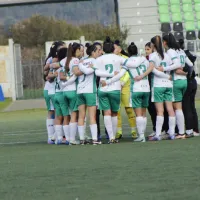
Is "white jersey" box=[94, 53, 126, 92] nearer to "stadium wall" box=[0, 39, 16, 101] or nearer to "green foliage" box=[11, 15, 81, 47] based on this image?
"stadium wall" box=[0, 39, 16, 101]

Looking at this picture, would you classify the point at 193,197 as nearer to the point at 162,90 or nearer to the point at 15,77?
the point at 162,90

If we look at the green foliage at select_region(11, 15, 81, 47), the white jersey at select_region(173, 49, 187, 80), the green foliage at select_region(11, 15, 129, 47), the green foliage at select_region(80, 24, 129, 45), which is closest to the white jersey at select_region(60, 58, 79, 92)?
the white jersey at select_region(173, 49, 187, 80)

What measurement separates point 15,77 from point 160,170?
30290 millimetres

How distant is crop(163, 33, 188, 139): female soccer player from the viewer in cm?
1494

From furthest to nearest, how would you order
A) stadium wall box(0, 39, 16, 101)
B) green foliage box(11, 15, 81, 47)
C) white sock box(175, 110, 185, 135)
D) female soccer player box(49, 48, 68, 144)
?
green foliage box(11, 15, 81, 47) → stadium wall box(0, 39, 16, 101) → female soccer player box(49, 48, 68, 144) → white sock box(175, 110, 185, 135)

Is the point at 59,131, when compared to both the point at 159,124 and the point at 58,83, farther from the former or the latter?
the point at 159,124

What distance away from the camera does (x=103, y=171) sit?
1027 cm

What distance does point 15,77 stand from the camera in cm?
3994

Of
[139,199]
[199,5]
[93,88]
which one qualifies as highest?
[199,5]

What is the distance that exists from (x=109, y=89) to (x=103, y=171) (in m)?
4.63

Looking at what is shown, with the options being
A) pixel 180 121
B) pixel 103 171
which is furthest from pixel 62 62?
pixel 103 171

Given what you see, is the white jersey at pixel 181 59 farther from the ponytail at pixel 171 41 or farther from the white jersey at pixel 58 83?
the white jersey at pixel 58 83

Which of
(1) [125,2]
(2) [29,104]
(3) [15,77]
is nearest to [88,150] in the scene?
(2) [29,104]

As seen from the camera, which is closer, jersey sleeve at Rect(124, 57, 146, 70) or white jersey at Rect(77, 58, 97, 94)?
jersey sleeve at Rect(124, 57, 146, 70)
